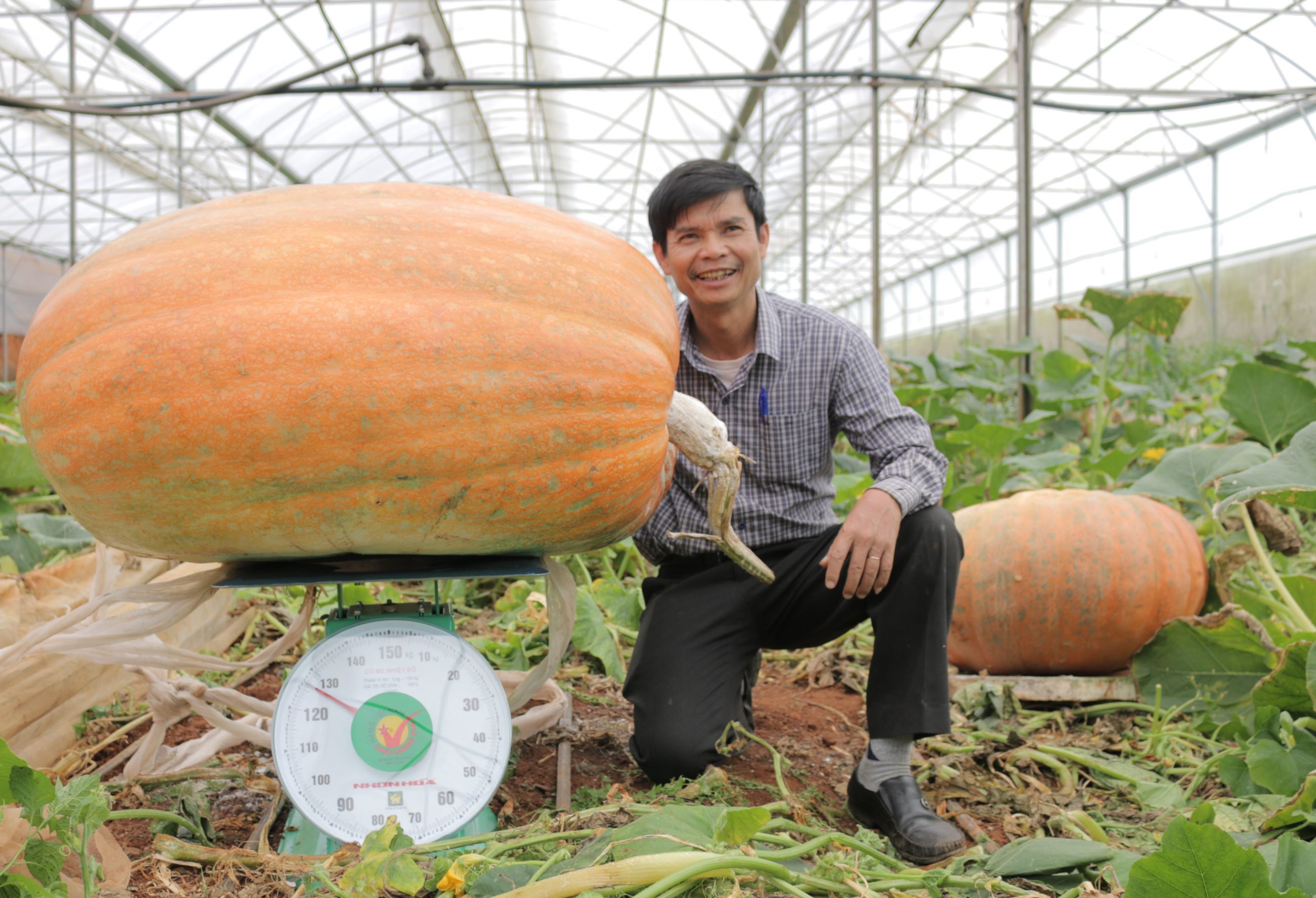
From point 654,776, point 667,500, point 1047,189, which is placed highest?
point 1047,189

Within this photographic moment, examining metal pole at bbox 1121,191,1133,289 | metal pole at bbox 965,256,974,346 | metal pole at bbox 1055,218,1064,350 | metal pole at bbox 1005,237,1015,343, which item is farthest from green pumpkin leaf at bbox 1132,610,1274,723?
metal pole at bbox 965,256,974,346

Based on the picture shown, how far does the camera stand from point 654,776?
1.92 meters

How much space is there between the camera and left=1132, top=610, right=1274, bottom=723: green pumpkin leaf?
2.01m

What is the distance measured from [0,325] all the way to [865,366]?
55.9ft

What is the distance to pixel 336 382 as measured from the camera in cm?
122

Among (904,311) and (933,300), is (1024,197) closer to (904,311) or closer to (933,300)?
(933,300)

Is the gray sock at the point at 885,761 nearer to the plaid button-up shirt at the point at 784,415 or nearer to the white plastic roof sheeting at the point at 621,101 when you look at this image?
the plaid button-up shirt at the point at 784,415

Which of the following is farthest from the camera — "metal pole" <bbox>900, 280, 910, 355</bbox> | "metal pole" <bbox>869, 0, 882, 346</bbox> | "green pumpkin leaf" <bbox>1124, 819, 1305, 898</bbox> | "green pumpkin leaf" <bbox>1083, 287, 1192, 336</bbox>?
"metal pole" <bbox>900, 280, 910, 355</bbox>

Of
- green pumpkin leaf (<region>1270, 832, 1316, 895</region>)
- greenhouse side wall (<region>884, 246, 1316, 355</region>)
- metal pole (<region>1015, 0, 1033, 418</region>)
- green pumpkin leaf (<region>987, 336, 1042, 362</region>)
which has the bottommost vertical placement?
green pumpkin leaf (<region>1270, 832, 1316, 895</region>)

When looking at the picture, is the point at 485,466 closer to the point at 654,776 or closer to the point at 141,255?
the point at 141,255

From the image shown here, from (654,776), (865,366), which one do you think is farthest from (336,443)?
(865,366)

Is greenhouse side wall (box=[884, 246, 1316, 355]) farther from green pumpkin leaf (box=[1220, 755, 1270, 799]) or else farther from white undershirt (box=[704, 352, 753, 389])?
green pumpkin leaf (box=[1220, 755, 1270, 799])

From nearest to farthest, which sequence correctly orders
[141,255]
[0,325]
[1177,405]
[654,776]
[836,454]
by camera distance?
1. [141,255]
2. [654,776]
3. [836,454]
4. [1177,405]
5. [0,325]

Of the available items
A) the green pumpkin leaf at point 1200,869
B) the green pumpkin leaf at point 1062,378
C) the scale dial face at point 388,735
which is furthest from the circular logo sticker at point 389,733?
the green pumpkin leaf at point 1062,378
